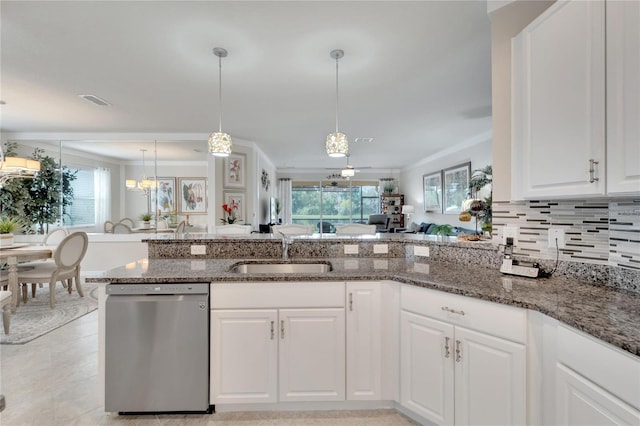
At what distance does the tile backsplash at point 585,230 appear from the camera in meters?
1.40

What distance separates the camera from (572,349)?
42.7 inches

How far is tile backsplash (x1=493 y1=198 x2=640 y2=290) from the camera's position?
1.40 m

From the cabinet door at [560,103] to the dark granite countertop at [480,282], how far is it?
0.46 metres

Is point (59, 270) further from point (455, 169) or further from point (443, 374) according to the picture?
point (455, 169)

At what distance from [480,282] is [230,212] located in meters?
4.83

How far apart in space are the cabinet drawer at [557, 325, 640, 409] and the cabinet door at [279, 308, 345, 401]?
1.04 metres

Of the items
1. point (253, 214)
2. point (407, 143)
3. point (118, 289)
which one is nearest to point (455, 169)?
point (407, 143)

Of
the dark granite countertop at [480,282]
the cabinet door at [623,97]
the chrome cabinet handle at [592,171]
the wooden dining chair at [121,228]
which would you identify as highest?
the cabinet door at [623,97]

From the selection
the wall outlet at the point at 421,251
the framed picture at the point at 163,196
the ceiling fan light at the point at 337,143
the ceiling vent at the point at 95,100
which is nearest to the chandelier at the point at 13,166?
the ceiling vent at the point at 95,100

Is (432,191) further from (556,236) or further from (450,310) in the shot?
(450,310)

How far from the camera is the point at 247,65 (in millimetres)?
2896

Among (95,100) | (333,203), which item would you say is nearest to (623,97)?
(95,100)

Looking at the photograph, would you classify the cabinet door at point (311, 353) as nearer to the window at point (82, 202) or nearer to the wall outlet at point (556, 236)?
the wall outlet at point (556, 236)

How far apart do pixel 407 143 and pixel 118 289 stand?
578 cm
